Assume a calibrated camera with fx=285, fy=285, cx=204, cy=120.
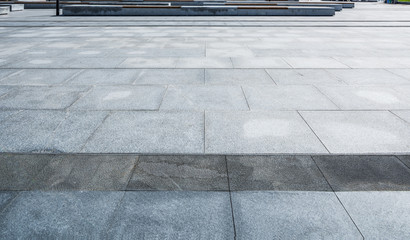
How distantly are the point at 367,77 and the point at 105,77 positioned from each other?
7.85m

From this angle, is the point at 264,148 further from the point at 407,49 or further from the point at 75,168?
the point at 407,49

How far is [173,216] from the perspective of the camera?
3.27 m

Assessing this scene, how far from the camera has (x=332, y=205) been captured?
3.45 m

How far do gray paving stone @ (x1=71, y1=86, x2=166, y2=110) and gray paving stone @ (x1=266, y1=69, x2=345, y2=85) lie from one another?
139 inches

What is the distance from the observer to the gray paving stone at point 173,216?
9.96 ft

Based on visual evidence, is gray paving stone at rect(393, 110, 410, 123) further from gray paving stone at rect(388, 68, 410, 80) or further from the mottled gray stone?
the mottled gray stone

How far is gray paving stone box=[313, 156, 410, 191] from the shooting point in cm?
380

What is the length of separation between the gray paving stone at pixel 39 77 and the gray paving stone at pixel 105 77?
0.42 m

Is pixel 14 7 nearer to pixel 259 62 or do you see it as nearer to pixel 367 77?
pixel 259 62

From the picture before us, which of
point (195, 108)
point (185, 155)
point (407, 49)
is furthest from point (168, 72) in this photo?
point (407, 49)

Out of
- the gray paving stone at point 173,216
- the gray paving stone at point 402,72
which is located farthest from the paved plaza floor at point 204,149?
the gray paving stone at point 402,72

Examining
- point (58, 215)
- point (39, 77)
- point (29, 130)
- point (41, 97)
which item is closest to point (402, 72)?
point (58, 215)

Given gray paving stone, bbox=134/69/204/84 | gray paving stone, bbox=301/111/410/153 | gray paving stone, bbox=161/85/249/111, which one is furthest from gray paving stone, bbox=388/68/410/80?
gray paving stone, bbox=134/69/204/84

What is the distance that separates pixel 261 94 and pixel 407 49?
370 inches
